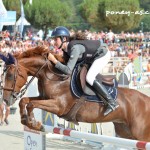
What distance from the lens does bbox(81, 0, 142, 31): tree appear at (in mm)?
50062

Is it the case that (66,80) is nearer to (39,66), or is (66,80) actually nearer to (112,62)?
(39,66)

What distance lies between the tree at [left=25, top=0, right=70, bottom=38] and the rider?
148ft

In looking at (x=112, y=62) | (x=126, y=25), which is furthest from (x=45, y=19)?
(x=112, y=62)

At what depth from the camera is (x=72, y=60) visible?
23.2 feet

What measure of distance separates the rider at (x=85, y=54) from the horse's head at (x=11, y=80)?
499 mm

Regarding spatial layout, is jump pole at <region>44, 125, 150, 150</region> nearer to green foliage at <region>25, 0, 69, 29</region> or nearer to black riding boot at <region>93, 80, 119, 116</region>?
black riding boot at <region>93, 80, 119, 116</region>

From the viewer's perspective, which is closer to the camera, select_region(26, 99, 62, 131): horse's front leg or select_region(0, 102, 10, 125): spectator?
select_region(26, 99, 62, 131): horse's front leg

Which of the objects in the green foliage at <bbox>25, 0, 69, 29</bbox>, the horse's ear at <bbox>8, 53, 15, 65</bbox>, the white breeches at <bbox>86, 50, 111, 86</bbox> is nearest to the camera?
the horse's ear at <bbox>8, 53, 15, 65</bbox>

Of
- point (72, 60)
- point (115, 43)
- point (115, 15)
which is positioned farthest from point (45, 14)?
point (72, 60)

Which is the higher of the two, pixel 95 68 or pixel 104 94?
pixel 95 68

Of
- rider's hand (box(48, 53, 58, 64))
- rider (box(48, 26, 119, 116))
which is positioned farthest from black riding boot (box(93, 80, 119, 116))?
rider's hand (box(48, 53, 58, 64))

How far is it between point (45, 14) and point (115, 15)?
779 centimetres

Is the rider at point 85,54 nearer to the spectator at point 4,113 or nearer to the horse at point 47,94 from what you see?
the horse at point 47,94

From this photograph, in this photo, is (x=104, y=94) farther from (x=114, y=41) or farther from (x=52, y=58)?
(x=114, y=41)
